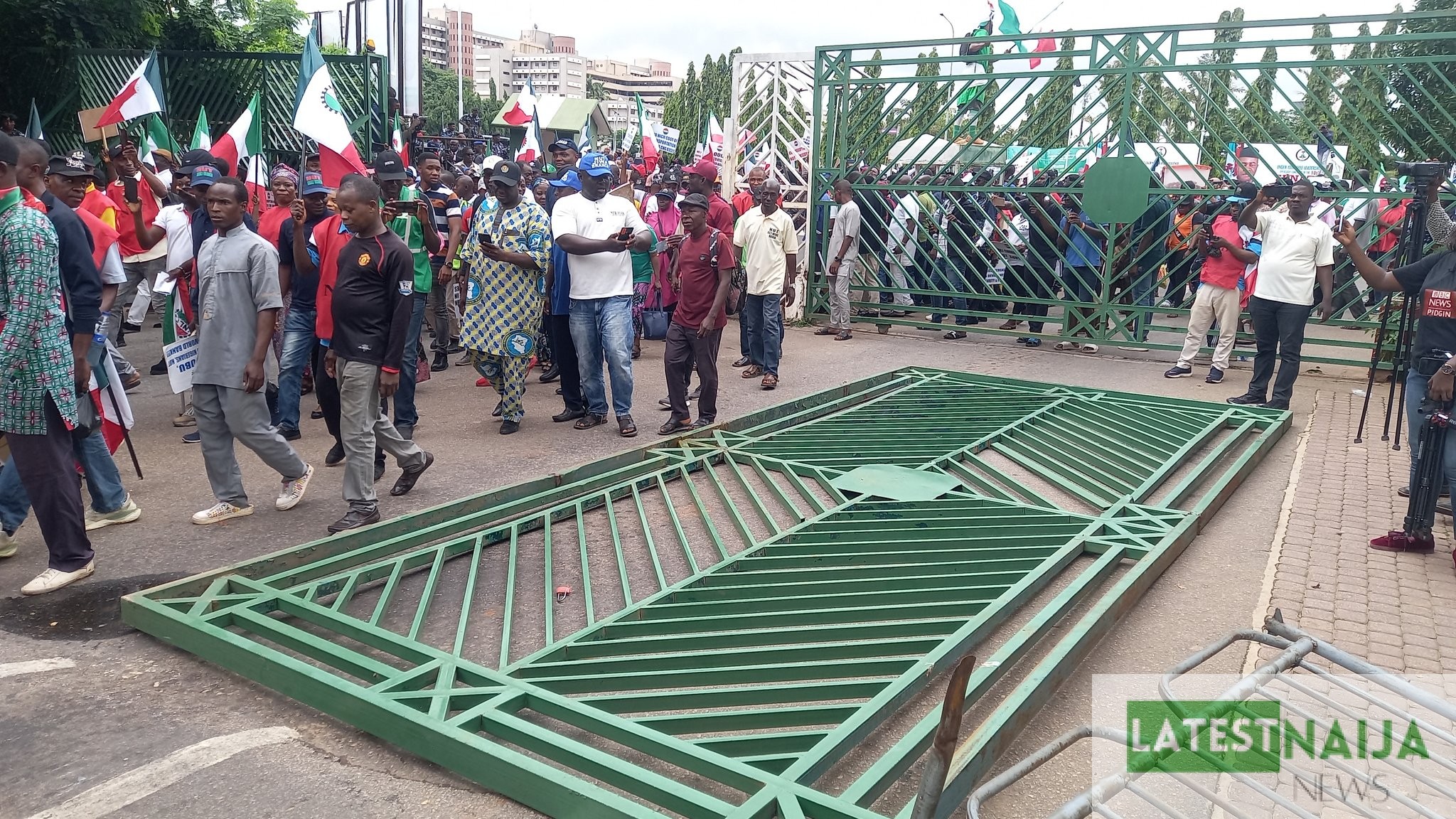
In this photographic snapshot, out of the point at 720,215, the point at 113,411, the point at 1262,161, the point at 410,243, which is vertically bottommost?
the point at 113,411

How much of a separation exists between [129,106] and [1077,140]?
9.34 meters

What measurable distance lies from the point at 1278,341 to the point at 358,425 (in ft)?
24.0

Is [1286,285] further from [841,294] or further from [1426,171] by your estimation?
[841,294]

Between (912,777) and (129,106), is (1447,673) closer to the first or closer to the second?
(912,777)

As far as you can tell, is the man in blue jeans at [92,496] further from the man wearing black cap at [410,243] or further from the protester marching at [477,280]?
the man wearing black cap at [410,243]

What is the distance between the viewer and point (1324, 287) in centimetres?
820

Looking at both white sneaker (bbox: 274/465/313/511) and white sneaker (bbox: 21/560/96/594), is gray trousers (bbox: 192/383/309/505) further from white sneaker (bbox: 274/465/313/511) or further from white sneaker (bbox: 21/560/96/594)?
white sneaker (bbox: 21/560/96/594)

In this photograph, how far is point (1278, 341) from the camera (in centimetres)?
841

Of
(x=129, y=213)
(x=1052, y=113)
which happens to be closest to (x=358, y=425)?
(x=129, y=213)

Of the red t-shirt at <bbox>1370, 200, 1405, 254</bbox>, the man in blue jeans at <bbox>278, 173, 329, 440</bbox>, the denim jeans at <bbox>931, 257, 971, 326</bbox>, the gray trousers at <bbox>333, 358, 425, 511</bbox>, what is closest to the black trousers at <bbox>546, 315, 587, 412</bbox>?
the man in blue jeans at <bbox>278, 173, 329, 440</bbox>

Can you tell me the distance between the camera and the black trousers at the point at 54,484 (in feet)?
14.1

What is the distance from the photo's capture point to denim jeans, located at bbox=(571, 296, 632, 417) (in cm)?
717

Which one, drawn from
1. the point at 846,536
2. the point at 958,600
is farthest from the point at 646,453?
the point at 958,600

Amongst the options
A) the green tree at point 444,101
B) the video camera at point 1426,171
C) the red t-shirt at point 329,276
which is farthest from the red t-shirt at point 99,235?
the green tree at point 444,101
